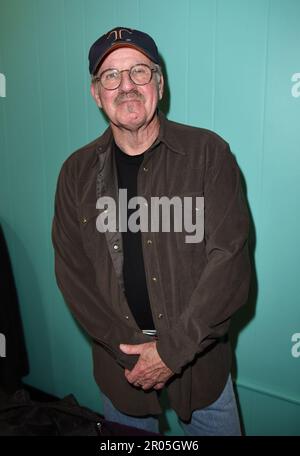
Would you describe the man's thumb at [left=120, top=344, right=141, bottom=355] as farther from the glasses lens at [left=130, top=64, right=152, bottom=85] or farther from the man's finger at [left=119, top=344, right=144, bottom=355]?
the glasses lens at [left=130, top=64, right=152, bottom=85]

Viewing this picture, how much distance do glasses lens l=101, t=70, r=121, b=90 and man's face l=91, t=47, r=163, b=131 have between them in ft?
0.04

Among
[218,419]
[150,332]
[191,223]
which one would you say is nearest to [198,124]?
[191,223]

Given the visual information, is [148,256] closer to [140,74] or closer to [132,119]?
[132,119]

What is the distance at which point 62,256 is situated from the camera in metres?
1.38

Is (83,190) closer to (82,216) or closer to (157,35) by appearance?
(82,216)

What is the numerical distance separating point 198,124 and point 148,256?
0.60 metres

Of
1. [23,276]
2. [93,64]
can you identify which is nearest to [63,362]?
[23,276]

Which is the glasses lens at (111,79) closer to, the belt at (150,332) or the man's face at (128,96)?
the man's face at (128,96)

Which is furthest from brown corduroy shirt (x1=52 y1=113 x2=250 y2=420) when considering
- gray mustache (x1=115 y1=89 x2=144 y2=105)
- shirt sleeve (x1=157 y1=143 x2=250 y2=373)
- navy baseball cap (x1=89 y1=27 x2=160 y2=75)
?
navy baseball cap (x1=89 y1=27 x2=160 y2=75)

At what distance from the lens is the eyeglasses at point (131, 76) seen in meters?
1.24

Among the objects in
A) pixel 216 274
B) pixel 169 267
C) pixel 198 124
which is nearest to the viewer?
pixel 216 274

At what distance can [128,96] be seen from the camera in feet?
4.01

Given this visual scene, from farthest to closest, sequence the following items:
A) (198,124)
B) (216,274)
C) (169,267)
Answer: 1. (198,124)
2. (169,267)
3. (216,274)

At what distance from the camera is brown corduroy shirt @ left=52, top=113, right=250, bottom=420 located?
1188 millimetres
